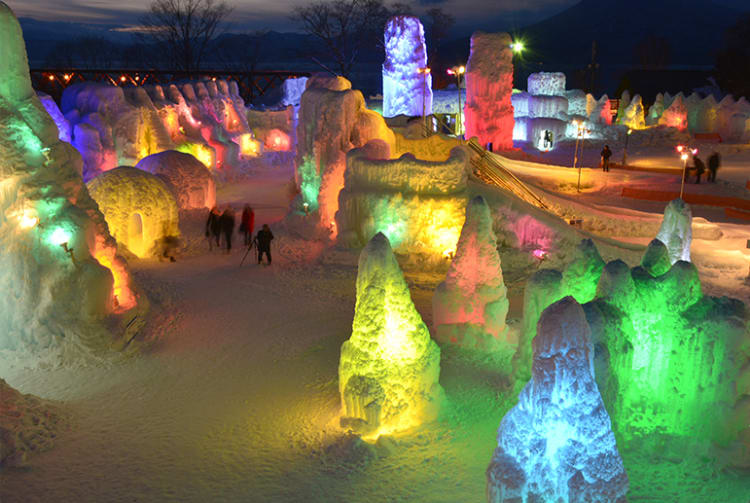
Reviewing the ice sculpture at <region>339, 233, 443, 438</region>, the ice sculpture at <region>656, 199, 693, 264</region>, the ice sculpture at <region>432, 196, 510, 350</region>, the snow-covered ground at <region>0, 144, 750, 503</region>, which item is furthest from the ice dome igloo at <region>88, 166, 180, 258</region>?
the ice sculpture at <region>656, 199, 693, 264</region>

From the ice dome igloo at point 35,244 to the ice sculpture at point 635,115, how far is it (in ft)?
107

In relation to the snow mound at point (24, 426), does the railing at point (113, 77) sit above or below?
above

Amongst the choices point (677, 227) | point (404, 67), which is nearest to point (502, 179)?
point (677, 227)

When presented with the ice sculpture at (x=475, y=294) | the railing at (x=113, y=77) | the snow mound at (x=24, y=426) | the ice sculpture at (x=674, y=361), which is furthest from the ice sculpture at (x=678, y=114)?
the snow mound at (x=24, y=426)

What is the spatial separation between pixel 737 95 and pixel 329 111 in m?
35.0

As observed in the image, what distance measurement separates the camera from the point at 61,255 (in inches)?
478

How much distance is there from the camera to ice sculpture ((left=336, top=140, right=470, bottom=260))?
52.5ft

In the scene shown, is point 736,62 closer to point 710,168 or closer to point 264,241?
point 710,168

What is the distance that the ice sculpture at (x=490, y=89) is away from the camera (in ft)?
98.2

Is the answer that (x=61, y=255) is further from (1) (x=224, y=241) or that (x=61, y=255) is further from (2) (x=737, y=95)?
(2) (x=737, y=95)

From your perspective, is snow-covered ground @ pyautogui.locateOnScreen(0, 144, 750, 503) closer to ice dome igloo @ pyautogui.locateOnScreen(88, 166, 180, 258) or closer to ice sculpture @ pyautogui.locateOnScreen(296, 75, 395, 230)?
ice dome igloo @ pyautogui.locateOnScreen(88, 166, 180, 258)

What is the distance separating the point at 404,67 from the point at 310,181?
12.9 meters

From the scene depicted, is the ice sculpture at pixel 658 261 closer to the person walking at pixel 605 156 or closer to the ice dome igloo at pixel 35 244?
the ice dome igloo at pixel 35 244

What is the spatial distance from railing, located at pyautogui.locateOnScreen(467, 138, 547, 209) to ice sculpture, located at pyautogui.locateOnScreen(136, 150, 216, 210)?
8.62 meters
